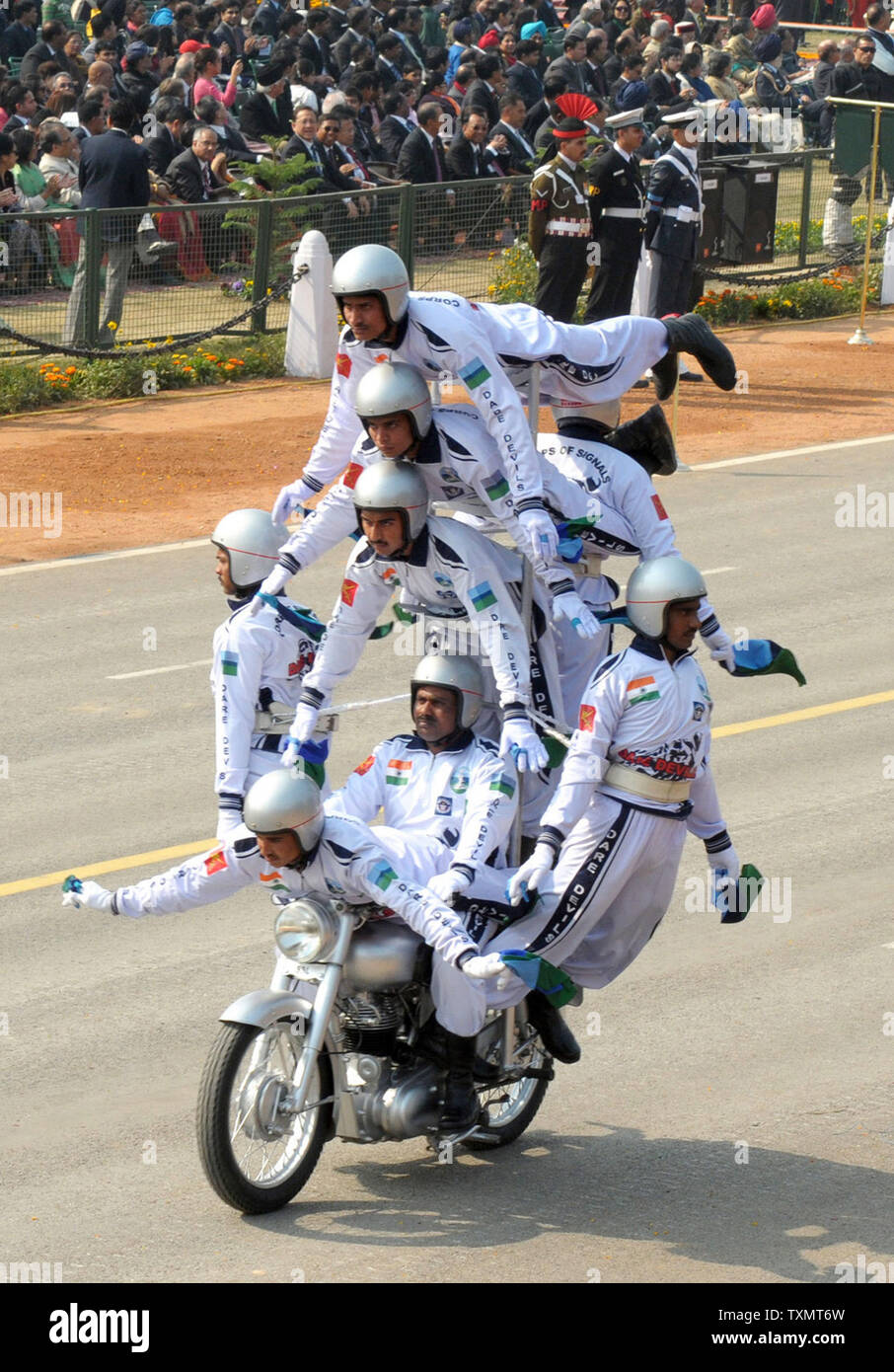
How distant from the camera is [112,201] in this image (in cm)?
2189

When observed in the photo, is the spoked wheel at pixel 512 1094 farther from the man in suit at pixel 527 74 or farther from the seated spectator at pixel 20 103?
the man in suit at pixel 527 74

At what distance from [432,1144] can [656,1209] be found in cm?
77

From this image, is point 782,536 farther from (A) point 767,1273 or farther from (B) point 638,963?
(A) point 767,1273

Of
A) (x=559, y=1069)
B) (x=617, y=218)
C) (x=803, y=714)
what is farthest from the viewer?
(x=617, y=218)

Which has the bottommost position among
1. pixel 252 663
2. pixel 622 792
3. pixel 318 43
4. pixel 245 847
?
pixel 245 847

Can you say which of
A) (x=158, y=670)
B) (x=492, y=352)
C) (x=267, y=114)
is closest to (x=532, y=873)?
(x=492, y=352)

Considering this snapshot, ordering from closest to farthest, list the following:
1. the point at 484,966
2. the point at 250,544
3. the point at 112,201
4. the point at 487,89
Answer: the point at 484,966
the point at 250,544
the point at 112,201
the point at 487,89

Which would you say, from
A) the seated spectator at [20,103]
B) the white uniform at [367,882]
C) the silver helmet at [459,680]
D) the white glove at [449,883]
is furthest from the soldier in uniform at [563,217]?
the white glove at [449,883]

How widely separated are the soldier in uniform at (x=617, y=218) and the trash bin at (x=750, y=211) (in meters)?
4.68

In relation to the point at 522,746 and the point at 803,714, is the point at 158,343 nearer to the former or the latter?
the point at 803,714

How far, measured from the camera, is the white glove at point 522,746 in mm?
7179

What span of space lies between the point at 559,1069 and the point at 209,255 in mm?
15108

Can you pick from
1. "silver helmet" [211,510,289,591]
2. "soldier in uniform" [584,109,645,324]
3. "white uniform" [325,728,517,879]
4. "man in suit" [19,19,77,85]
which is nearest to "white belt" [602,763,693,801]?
"white uniform" [325,728,517,879]

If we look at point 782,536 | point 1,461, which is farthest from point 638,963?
point 1,461
